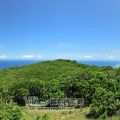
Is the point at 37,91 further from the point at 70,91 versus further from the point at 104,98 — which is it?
the point at 104,98

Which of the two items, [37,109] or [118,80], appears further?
[118,80]

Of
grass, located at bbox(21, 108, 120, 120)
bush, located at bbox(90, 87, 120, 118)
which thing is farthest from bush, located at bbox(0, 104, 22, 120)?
bush, located at bbox(90, 87, 120, 118)

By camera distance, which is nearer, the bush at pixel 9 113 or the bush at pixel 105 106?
the bush at pixel 9 113

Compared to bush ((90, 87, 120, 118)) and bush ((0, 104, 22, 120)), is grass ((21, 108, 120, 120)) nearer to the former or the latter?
bush ((90, 87, 120, 118))

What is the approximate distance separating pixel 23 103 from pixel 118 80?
10.1m

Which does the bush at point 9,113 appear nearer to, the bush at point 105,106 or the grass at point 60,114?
the grass at point 60,114

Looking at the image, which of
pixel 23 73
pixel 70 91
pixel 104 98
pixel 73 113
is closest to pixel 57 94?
pixel 70 91

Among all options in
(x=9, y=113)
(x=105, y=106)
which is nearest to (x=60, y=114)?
(x=105, y=106)

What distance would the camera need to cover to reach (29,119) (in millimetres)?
21016

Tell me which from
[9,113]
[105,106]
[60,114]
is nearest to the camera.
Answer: [9,113]

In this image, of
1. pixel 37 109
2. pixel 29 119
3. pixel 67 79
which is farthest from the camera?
pixel 67 79

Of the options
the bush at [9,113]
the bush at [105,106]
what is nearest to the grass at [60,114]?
the bush at [105,106]

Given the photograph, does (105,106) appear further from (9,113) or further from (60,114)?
(9,113)

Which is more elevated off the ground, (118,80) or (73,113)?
(118,80)
